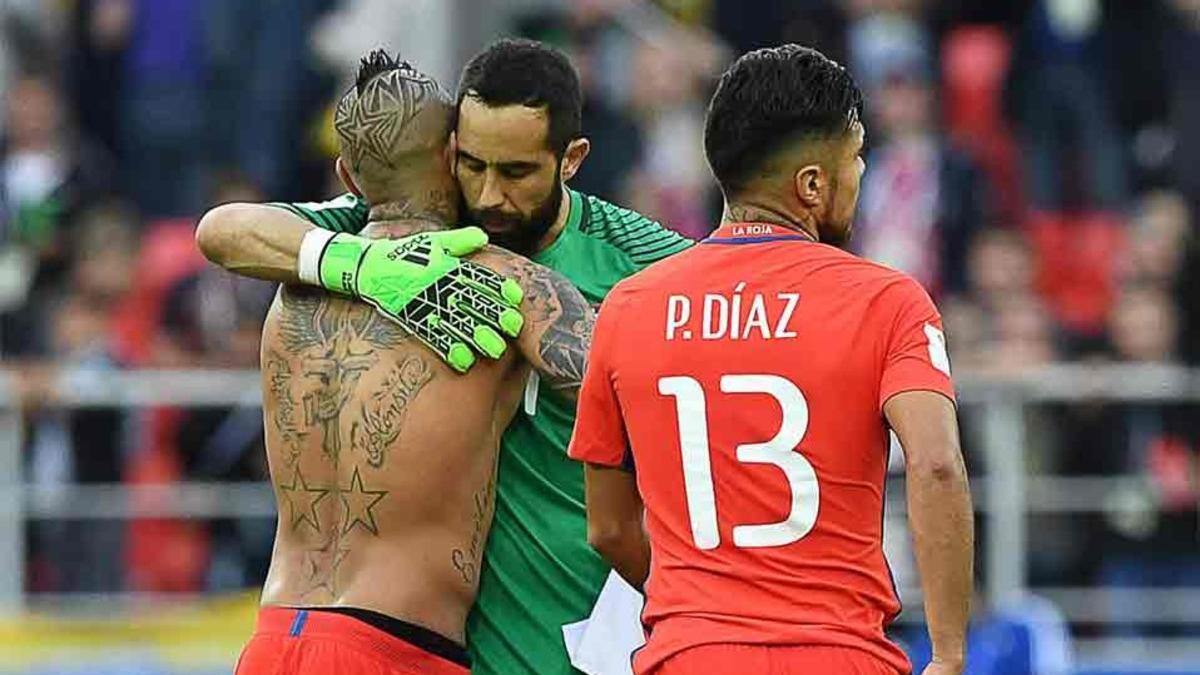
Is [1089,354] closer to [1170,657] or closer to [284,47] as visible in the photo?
[1170,657]

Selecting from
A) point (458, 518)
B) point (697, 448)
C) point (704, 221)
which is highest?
point (697, 448)

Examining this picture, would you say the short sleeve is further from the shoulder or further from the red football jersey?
the shoulder

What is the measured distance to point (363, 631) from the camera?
605 cm

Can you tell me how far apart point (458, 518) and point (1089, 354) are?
636 cm

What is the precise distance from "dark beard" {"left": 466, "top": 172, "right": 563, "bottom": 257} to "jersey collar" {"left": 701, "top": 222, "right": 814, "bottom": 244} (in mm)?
847

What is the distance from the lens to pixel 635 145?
13.5 metres

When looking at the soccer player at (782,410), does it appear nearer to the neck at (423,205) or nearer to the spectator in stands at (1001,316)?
the neck at (423,205)

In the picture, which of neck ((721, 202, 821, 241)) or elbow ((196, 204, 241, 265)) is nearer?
neck ((721, 202, 821, 241))

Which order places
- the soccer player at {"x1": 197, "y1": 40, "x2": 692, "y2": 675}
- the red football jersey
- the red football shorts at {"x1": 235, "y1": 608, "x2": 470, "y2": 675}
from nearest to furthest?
the red football jersey
the red football shorts at {"x1": 235, "y1": 608, "x2": 470, "y2": 675}
the soccer player at {"x1": 197, "y1": 40, "x2": 692, "y2": 675}

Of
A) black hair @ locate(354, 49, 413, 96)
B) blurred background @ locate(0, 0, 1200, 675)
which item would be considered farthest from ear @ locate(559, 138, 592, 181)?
blurred background @ locate(0, 0, 1200, 675)

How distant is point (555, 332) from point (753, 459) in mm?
890

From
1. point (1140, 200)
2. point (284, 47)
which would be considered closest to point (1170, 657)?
point (1140, 200)

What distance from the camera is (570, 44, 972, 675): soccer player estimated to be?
17.4 feet

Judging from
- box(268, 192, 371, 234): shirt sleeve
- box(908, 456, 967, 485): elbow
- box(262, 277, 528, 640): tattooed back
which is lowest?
box(262, 277, 528, 640): tattooed back
